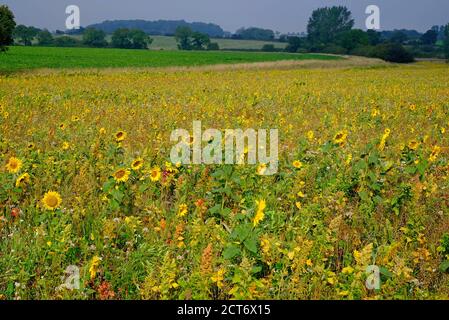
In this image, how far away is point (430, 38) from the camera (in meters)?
103

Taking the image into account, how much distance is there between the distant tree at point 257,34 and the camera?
126 m

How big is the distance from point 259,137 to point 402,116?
210 inches

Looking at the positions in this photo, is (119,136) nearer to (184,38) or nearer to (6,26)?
(6,26)

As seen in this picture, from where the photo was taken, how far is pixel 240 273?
2.89 m

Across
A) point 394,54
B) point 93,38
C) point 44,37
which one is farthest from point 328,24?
point 44,37

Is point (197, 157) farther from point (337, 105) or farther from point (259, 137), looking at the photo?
point (337, 105)

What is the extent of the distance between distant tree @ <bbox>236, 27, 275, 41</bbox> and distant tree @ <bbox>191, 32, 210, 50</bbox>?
34792mm

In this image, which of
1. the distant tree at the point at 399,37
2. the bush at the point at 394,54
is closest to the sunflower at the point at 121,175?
the bush at the point at 394,54

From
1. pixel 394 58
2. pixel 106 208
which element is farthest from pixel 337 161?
pixel 394 58

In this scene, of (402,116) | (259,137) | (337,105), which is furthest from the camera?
(337,105)

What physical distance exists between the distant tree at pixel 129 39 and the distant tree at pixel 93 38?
2.77 metres

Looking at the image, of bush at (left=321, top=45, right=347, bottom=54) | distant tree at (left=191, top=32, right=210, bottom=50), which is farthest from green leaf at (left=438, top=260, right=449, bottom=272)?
distant tree at (left=191, top=32, right=210, bottom=50)

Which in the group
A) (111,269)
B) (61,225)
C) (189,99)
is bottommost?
(111,269)

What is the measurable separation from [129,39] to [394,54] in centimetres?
4663
